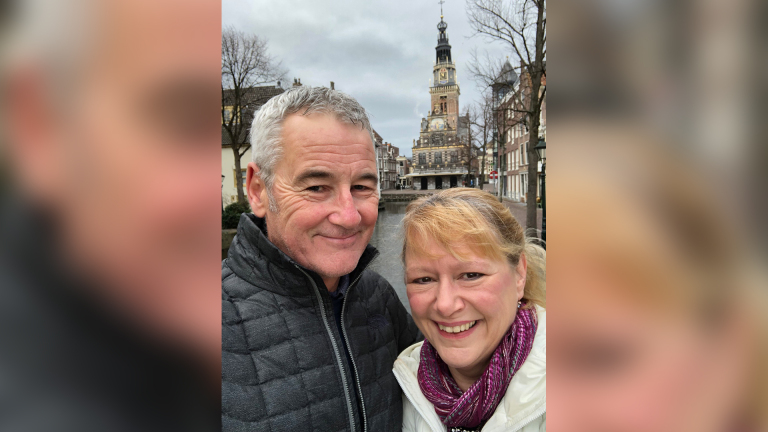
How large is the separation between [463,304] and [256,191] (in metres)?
1.11

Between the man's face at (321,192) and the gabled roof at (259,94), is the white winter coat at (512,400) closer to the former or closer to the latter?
the man's face at (321,192)

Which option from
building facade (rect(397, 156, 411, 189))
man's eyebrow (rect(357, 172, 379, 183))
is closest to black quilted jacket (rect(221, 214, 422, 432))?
man's eyebrow (rect(357, 172, 379, 183))

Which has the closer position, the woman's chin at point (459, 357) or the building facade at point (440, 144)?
the woman's chin at point (459, 357)

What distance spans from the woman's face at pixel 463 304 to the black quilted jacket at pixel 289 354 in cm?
30

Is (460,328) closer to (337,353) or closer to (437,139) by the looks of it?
(337,353)

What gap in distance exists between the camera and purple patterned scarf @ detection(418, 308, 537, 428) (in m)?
1.78

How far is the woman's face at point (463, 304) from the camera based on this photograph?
6.07 feet

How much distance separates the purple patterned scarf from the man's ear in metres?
Result: 1.10

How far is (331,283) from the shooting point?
1.93 meters

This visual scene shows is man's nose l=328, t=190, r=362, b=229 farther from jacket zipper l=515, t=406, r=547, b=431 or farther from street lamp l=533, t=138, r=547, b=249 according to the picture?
jacket zipper l=515, t=406, r=547, b=431

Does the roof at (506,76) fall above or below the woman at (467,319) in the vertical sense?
above
